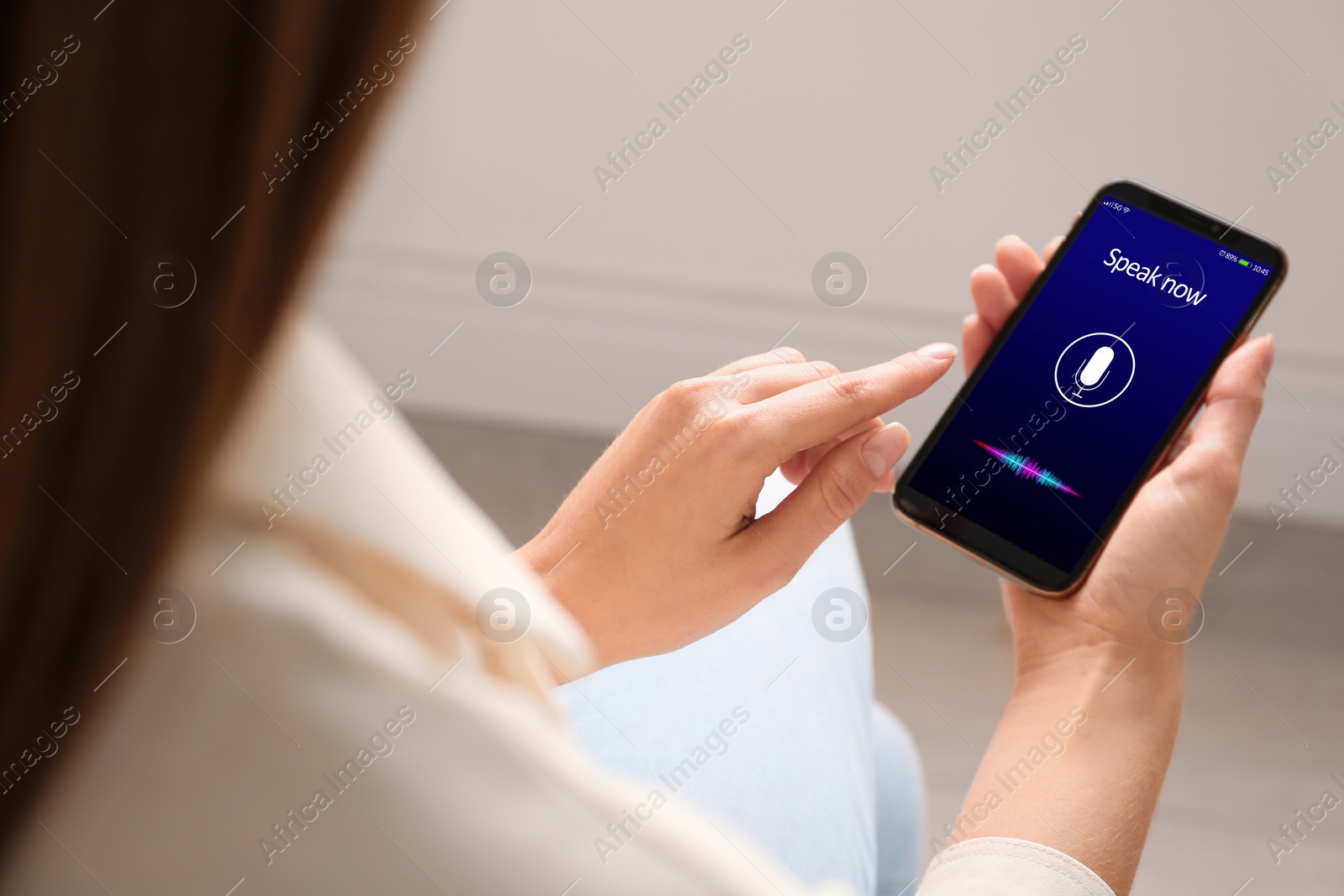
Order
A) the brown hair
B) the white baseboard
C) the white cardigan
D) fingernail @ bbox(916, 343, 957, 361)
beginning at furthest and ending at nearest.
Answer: the white baseboard < fingernail @ bbox(916, 343, 957, 361) < the white cardigan < the brown hair

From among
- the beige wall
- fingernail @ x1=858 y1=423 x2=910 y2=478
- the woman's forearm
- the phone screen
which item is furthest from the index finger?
the beige wall

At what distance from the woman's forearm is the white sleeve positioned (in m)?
0.01

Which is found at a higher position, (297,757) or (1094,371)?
(297,757)

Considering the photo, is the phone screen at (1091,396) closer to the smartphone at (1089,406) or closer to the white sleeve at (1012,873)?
the smartphone at (1089,406)

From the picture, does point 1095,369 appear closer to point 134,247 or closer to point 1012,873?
point 1012,873

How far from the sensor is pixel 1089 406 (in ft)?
2.12

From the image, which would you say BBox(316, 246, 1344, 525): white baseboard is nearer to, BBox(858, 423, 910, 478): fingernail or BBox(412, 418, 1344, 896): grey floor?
BBox(412, 418, 1344, 896): grey floor

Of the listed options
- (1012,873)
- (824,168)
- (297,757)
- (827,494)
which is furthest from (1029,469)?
(824,168)

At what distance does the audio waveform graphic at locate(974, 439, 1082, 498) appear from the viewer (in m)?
0.64

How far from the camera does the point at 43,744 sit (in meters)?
0.29

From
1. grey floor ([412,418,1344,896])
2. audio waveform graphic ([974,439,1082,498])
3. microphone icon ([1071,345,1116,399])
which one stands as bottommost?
grey floor ([412,418,1344,896])

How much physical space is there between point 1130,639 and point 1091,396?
16 cm

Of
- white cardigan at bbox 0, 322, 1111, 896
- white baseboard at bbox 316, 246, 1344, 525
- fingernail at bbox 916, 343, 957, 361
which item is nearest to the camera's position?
white cardigan at bbox 0, 322, 1111, 896

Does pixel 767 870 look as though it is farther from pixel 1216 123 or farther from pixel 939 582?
pixel 1216 123
